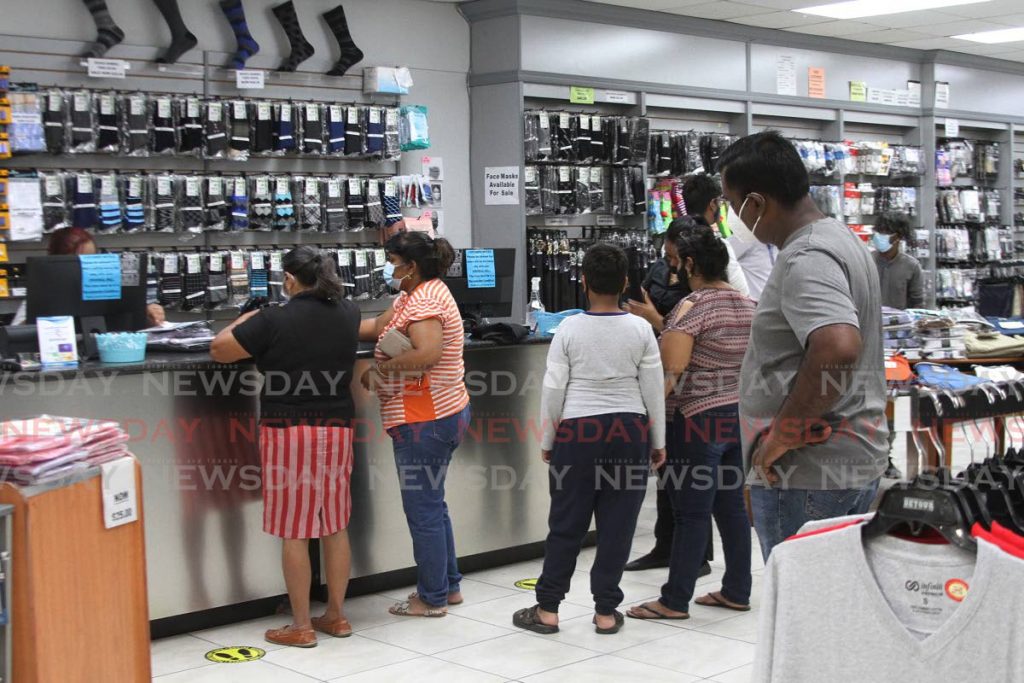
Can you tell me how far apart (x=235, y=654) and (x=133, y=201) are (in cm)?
309

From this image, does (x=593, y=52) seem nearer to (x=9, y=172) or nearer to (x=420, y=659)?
(x=9, y=172)

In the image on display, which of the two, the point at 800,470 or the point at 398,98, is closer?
the point at 800,470

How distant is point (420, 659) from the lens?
4164 mm

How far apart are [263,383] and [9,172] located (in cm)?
254

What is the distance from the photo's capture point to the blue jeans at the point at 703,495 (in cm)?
436

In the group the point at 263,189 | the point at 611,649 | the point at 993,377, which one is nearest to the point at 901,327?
the point at 993,377

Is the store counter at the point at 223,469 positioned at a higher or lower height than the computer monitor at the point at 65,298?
lower

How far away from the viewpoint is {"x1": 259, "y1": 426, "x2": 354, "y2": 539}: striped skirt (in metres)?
4.22

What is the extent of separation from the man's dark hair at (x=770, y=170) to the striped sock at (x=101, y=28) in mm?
4596

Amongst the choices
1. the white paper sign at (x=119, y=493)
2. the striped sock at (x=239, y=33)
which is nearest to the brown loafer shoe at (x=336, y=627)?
the white paper sign at (x=119, y=493)

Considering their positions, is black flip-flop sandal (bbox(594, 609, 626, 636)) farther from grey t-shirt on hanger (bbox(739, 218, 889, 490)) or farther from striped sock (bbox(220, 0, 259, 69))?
striped sock (bbox(220, 0, 259, 69))

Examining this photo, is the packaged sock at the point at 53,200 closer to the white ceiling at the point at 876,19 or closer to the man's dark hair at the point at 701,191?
the man's dark hair at the point at 701,191

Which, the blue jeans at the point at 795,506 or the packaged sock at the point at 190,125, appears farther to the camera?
the packaged sock at the point at 190,125

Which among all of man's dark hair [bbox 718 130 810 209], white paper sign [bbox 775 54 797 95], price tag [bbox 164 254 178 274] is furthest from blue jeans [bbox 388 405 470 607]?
white paper sign [bbox 775 54 797 95]
